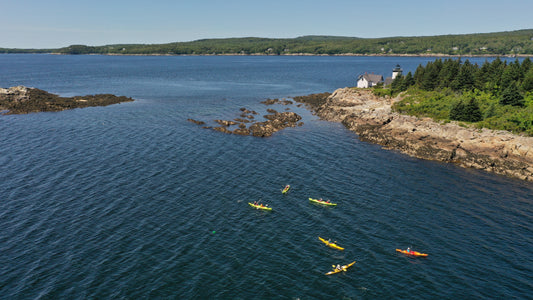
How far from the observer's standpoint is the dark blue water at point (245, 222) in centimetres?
3141

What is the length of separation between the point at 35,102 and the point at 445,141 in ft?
420

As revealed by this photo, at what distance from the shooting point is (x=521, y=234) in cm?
3916

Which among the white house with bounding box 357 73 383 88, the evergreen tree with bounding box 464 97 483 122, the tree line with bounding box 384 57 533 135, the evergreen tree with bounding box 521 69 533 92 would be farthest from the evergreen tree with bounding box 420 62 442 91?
the evergreen tree with bounding box 464 97 483 122

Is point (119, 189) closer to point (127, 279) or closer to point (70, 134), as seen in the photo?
point (127, 279)

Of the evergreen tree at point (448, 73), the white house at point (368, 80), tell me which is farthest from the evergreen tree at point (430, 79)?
the white house at point (368, 80)

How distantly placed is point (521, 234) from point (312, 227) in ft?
85.2

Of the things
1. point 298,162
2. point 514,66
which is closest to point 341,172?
point 298,162

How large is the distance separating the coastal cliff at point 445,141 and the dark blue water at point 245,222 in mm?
4148

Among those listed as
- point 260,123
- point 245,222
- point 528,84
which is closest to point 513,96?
point 528,84

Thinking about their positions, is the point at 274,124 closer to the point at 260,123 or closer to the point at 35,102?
the point at 260,123

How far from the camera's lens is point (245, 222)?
42.2 m

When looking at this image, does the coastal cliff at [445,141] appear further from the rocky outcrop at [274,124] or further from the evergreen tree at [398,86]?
the rocky outcrop at [274,124]

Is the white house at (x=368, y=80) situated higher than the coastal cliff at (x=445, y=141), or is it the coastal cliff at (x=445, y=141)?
the white house at (x=368, y=80)

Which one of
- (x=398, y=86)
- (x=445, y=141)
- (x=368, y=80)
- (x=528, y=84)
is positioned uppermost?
(x=368, y=80)
